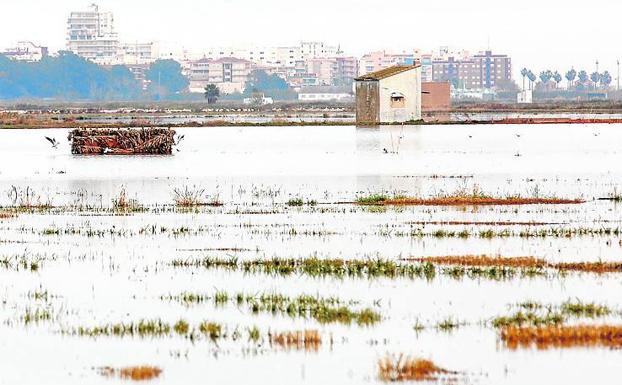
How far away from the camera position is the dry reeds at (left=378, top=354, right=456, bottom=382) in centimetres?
1370

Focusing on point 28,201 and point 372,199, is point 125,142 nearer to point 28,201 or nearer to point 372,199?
point 28,201

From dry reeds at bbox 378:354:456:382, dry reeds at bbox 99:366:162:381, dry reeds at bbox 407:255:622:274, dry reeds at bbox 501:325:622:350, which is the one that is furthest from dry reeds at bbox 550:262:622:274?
dry reeds at bbox 99:366:162:381

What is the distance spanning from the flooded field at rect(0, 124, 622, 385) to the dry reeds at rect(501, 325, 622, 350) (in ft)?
0.10

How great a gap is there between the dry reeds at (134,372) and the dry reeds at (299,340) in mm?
1597

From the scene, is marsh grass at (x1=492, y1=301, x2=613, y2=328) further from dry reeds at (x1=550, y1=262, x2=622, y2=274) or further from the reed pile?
the reed pile

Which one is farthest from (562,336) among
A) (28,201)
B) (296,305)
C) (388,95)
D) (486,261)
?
(388,95)

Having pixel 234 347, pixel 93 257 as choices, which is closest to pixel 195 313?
pixel 234 347

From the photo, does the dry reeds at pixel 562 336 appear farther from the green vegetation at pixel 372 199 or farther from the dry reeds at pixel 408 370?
Result: the green vegetation at pixel 372 199

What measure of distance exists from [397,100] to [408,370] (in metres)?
85.1

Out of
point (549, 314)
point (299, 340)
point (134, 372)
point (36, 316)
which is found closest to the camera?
point (134, 372)

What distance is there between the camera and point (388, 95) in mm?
97125

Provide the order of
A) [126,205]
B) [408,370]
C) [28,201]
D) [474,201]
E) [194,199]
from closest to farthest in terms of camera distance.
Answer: [408,370], [474,201], [126,205], [194,199], [28,201]

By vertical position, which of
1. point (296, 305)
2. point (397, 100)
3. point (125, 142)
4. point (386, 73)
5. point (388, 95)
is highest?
point (386, 73)

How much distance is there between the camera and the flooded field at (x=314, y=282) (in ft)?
47.8
